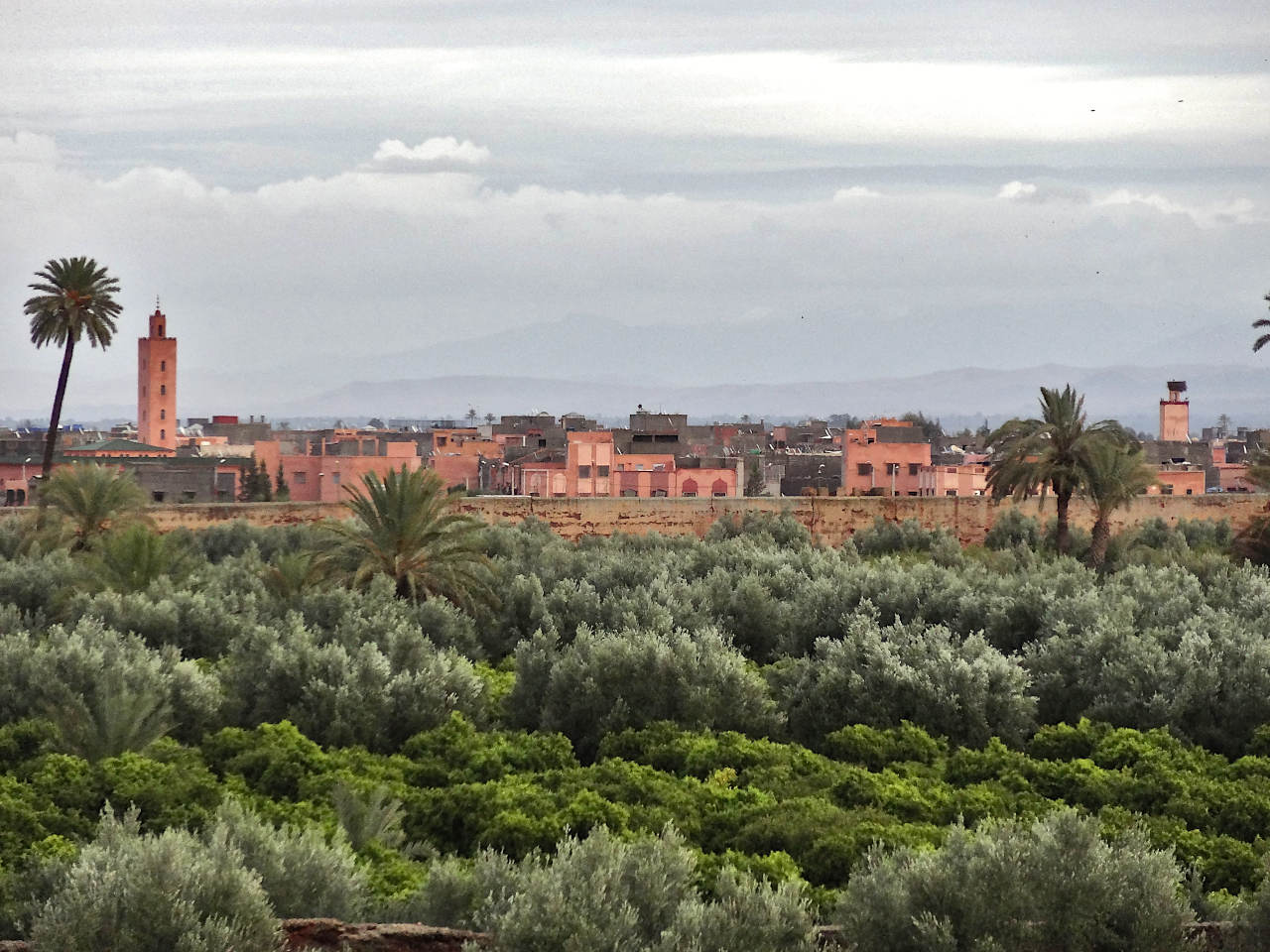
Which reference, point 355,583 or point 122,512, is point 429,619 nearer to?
point 355,583

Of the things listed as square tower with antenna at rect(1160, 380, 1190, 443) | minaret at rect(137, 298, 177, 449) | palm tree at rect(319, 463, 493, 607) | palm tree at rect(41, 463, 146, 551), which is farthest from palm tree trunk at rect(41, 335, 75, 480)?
square tower with antenna at rect(1160, 380, 1190, 443)

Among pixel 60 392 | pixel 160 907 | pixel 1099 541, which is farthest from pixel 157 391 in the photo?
pixel 160 907

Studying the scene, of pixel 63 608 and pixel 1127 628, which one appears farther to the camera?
pixel 63 608

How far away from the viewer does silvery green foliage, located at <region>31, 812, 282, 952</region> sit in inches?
306

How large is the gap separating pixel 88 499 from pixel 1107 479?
15.6m

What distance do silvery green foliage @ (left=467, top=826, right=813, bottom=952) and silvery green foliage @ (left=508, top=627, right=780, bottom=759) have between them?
6.47 meters

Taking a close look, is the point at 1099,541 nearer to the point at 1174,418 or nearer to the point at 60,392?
the point at 60,392

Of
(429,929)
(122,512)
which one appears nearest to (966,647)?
(429,929)

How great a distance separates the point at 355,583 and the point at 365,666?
471cm

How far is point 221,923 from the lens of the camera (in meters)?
7.77

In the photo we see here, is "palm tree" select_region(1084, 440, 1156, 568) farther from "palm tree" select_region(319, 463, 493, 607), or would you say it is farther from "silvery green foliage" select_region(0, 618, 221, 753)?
"silvery green foliage" select_region(0, 618, 221, 753)

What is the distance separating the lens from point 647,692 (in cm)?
1530

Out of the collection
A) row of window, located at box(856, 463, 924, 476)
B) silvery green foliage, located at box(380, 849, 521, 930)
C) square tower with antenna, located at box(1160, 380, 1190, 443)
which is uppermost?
square tower with antenna, located at box(1160, 380, 1190, 443)

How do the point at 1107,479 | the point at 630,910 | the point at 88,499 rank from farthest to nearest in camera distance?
the point at 1107,479 → the point at 88,499 → the point at 630,910
